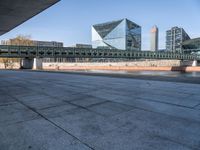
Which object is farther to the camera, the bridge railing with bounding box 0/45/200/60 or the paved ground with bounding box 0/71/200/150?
the bridge railing with bounding box 0/45/200/60

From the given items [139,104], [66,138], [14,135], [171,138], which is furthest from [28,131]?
[139,104]

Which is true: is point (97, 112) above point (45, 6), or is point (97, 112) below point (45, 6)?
below

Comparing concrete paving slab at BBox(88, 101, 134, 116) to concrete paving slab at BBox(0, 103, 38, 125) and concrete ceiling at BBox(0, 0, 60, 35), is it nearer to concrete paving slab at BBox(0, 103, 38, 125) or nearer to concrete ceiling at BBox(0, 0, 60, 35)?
concrete paving slab at BBox(0, 103, 38, 125)

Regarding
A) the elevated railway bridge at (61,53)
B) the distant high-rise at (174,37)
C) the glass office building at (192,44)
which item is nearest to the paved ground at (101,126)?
the elevated railway bridge at (61,53)

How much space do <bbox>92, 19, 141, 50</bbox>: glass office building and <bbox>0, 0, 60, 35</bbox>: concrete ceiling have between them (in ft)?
411

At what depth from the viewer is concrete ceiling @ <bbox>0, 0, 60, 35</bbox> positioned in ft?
39.4

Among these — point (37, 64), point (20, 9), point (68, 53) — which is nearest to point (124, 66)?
point (68, 53)

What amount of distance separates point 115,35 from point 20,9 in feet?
428

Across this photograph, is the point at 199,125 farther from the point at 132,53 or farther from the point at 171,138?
the point at 132,53

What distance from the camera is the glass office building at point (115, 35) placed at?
139m

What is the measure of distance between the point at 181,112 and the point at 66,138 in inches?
137

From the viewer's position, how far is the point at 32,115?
5.27 m

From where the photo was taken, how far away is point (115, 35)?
140 metres

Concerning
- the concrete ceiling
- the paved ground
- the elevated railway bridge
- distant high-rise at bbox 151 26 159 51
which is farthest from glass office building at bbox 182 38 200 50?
the paved ground
